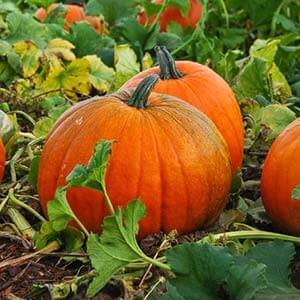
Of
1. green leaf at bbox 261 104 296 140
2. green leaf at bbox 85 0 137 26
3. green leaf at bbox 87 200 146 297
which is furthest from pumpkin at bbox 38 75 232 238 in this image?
green leaf at bbox 85 0 137 26

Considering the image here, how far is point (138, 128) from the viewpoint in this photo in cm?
249

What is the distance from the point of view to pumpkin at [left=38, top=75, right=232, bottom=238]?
2457 millimetres

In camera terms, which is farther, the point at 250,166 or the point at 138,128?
the point at 250,166

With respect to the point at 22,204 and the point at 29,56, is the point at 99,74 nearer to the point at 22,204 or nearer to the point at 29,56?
the point at 29,56

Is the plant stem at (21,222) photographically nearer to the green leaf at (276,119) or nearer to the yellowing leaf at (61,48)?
the green leaf at (276,119)

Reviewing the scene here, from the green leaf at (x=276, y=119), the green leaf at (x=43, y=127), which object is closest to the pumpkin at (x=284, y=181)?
the green leaf at (x=276, y=119)

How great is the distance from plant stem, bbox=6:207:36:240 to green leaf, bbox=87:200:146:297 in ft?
1.65

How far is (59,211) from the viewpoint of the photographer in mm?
2303

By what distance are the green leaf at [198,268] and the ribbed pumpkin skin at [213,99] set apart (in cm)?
87

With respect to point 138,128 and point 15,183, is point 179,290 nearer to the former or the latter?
point 138,128

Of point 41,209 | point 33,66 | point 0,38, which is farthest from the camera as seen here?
point 0,38

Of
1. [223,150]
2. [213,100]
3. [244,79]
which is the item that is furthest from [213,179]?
[244,79]

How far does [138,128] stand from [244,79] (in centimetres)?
122

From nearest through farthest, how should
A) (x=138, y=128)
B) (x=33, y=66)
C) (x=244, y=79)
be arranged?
(x=138, y=128)
(x=244, y=79)
(x=33, y=66)
